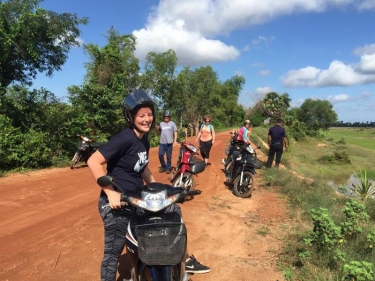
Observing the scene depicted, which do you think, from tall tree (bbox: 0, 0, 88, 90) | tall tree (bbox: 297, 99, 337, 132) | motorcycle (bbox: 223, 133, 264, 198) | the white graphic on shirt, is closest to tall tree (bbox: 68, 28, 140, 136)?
tall tree (bbox: 0, 0, 88, 90)

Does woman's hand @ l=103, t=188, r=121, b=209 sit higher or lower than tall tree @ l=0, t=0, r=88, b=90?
lower

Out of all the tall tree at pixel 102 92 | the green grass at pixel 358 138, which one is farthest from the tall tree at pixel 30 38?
the green grass at pixel 358 138

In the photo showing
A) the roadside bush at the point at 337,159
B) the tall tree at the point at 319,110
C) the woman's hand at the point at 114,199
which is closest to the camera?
the woman's hand at the point at 114,199

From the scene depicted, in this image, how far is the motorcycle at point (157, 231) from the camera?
226 cm

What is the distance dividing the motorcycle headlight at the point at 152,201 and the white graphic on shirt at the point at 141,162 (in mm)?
427

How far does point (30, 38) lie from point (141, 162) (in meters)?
9.75

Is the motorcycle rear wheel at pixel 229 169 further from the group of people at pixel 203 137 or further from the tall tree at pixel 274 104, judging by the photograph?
the tall tree at pixel 274 104

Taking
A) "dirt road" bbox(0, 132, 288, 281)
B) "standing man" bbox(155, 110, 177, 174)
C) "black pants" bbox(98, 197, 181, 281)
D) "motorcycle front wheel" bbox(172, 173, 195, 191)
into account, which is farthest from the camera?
"standing man" bbox(155, 110, 177, 174)

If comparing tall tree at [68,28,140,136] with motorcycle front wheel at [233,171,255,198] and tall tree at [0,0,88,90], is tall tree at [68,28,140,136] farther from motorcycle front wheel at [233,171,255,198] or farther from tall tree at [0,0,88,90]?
motorcycle front wheel at [233,171,255,198]

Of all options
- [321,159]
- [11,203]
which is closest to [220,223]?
[11,203]

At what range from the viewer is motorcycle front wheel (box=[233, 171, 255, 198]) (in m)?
7.52

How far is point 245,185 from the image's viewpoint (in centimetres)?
763

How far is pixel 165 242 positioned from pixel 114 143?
2.82ft

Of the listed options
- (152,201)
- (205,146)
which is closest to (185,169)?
(205,146)
